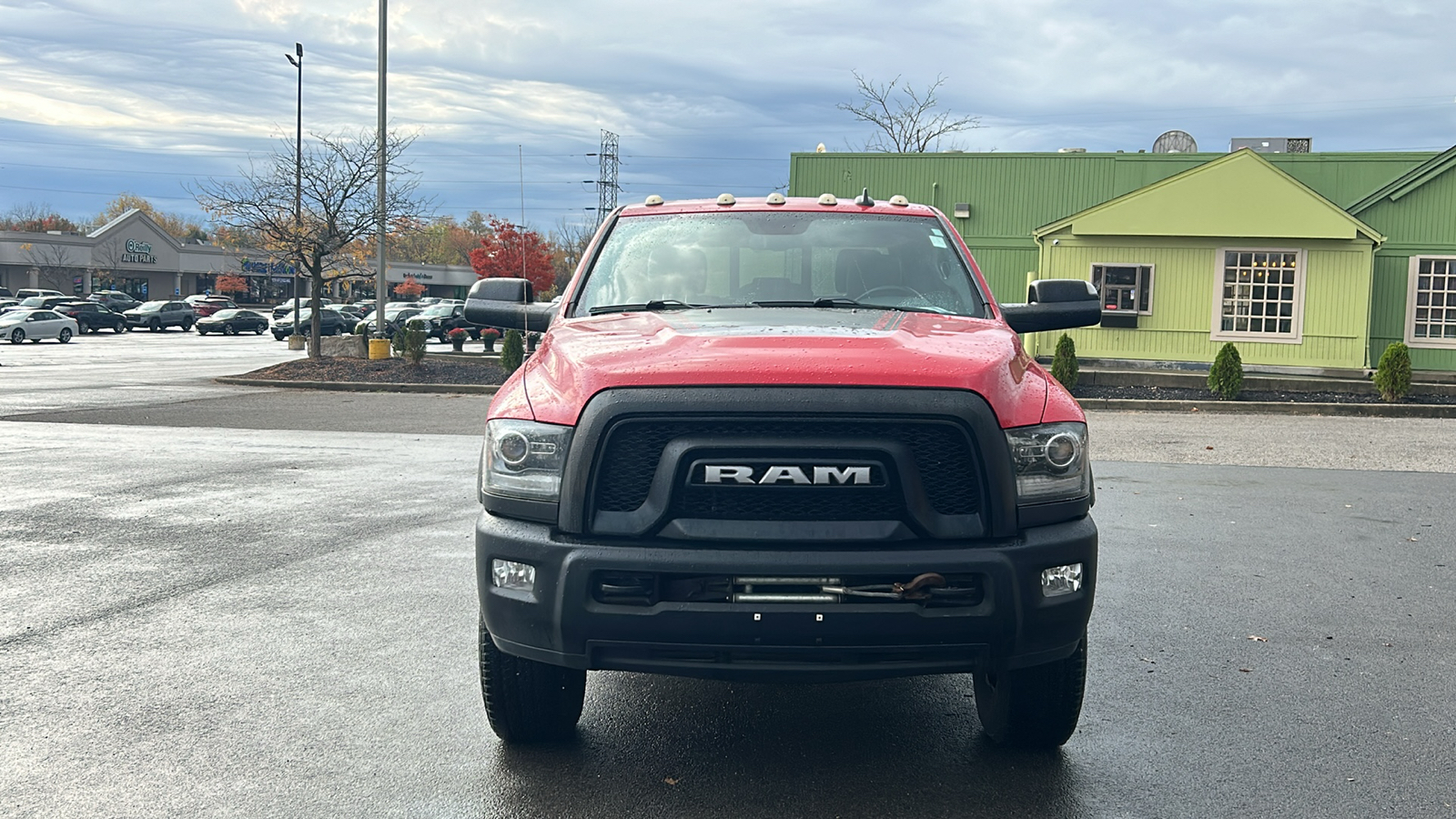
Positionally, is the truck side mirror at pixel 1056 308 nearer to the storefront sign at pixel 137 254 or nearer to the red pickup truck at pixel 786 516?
the red pickup truck at pixel 786 516

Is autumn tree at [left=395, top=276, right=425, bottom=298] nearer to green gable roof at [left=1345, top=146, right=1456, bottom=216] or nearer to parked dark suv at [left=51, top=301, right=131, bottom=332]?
parked dark suv at [left=51, top=301, right=131, bottom=332]

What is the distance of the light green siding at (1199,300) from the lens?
2578cm

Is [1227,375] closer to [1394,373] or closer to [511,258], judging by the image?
[1394,373]

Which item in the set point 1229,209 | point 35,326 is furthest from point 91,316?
point 1229,209

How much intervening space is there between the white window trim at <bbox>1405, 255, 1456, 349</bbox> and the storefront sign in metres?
80.4

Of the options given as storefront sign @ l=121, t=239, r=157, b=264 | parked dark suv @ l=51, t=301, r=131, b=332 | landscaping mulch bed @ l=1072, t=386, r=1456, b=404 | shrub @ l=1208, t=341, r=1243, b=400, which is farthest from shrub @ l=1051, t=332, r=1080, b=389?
storefront sign @ l=121, t=239, r=157, b=264

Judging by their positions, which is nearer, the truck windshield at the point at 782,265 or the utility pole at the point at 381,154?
the truck windshield at the point at 782,265

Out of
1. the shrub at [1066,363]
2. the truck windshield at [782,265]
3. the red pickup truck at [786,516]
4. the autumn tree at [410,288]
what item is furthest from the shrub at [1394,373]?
the autumn tree at [410,288]

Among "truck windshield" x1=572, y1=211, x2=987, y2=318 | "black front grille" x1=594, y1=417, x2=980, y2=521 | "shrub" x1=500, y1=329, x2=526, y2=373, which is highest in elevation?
"truck windshield" x1=572, y1=211, x2=987, y2=318

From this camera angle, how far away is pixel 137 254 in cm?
8594

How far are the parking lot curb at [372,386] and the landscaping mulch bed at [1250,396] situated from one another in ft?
35.9

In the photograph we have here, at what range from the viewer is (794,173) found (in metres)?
33.2

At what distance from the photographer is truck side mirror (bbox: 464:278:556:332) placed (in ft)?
18.3

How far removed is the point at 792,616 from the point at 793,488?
36cm
